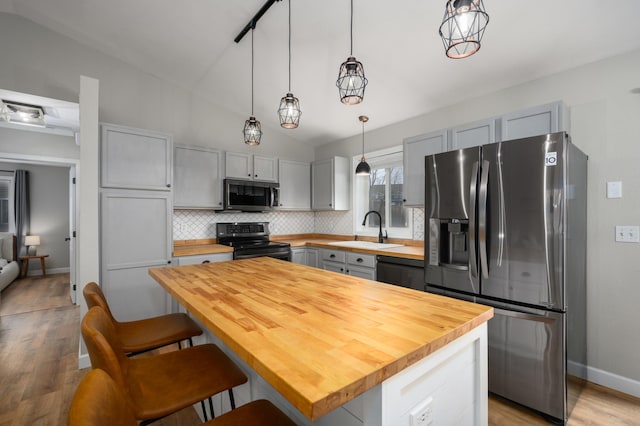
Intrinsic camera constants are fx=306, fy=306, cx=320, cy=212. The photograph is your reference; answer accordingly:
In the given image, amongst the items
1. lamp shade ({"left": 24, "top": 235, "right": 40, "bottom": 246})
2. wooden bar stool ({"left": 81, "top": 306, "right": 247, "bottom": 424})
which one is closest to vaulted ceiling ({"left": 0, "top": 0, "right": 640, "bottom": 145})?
wooden bar stool ({"left": 81, "top": 306, "right": 247, "bottom": 424})

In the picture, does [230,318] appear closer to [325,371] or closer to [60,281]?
[325,371]

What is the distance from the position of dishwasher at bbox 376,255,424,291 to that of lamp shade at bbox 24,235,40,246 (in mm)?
7092

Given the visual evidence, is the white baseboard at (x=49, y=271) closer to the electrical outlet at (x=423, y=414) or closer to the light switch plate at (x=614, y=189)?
the electrical outlet at (x=423, y=414)

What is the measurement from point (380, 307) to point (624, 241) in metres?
2.21

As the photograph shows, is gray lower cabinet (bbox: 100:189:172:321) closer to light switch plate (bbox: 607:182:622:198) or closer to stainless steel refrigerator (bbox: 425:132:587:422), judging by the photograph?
stainless steel refrigerator (bbox: 425:132:587:422)

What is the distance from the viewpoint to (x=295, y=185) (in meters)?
4.54

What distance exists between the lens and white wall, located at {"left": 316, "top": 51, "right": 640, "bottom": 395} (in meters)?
2.18

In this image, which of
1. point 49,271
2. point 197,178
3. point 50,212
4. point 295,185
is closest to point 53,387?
point 197,178

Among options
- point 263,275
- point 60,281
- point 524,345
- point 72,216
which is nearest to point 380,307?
point 263,275

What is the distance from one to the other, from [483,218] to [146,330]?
87.2 inches

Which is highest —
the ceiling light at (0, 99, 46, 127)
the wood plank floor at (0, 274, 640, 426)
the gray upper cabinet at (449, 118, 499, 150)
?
the ceiling light at (0, 99, 46, 127)

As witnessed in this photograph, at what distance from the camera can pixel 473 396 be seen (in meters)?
1.20

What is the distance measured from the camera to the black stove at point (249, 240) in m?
3.63

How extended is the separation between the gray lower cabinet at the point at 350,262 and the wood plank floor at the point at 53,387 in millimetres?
1476
